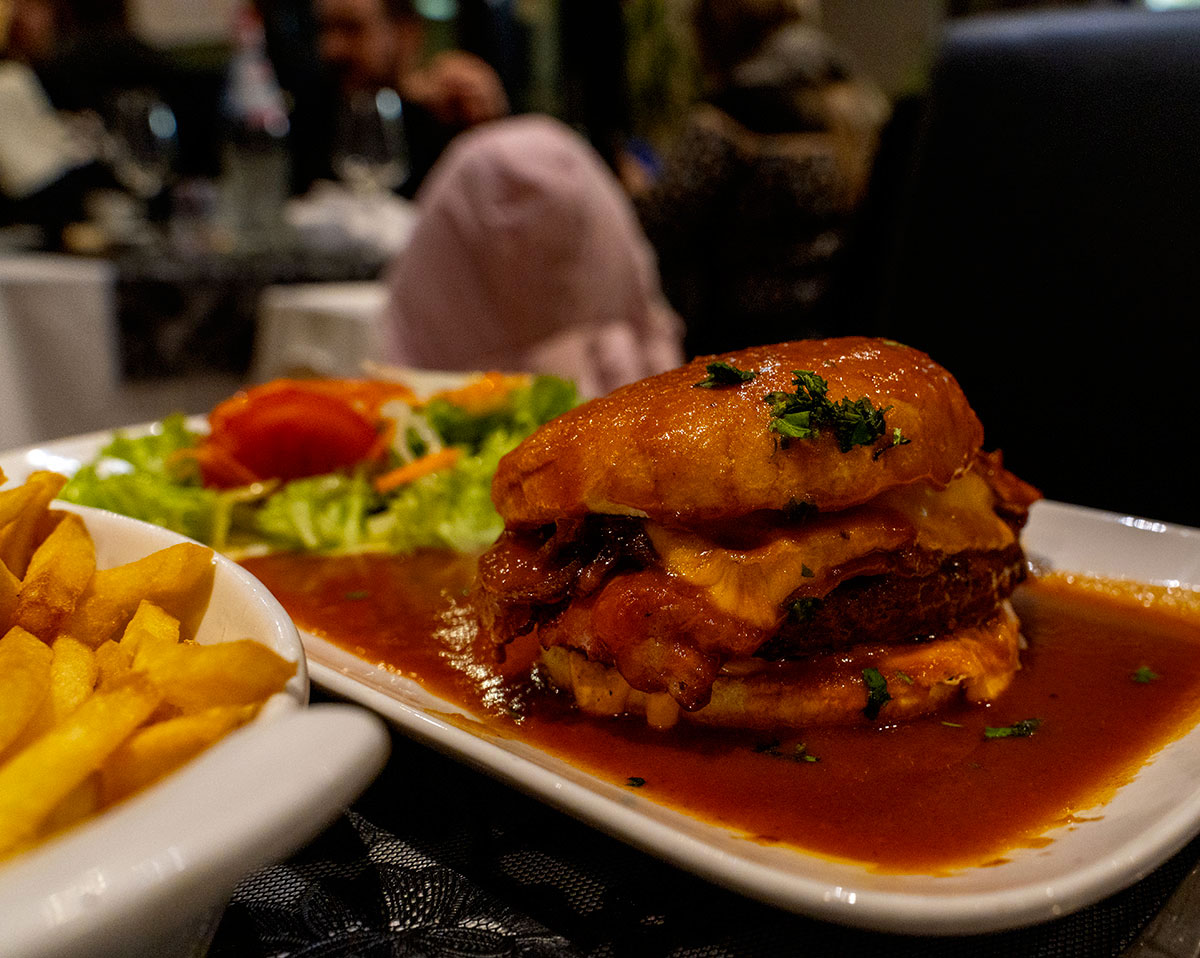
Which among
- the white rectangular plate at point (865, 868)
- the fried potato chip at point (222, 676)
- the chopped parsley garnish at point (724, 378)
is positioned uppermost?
the chopped parsley garnish at point (724, 378)

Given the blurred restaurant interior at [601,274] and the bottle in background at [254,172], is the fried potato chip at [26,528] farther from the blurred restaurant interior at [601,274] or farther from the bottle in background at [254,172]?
the bottle in background at [254,172]

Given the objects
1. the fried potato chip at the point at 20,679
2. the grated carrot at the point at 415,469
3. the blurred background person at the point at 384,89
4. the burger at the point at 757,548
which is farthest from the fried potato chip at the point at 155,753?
the blurred background person at the point at 384,89

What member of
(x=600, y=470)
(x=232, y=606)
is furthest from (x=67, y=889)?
(x=600, y=470)

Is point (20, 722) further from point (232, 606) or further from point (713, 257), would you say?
point (713, 257)

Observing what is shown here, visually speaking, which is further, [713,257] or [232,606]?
[713,257]

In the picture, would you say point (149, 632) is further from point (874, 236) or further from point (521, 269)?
point (874, 236)
